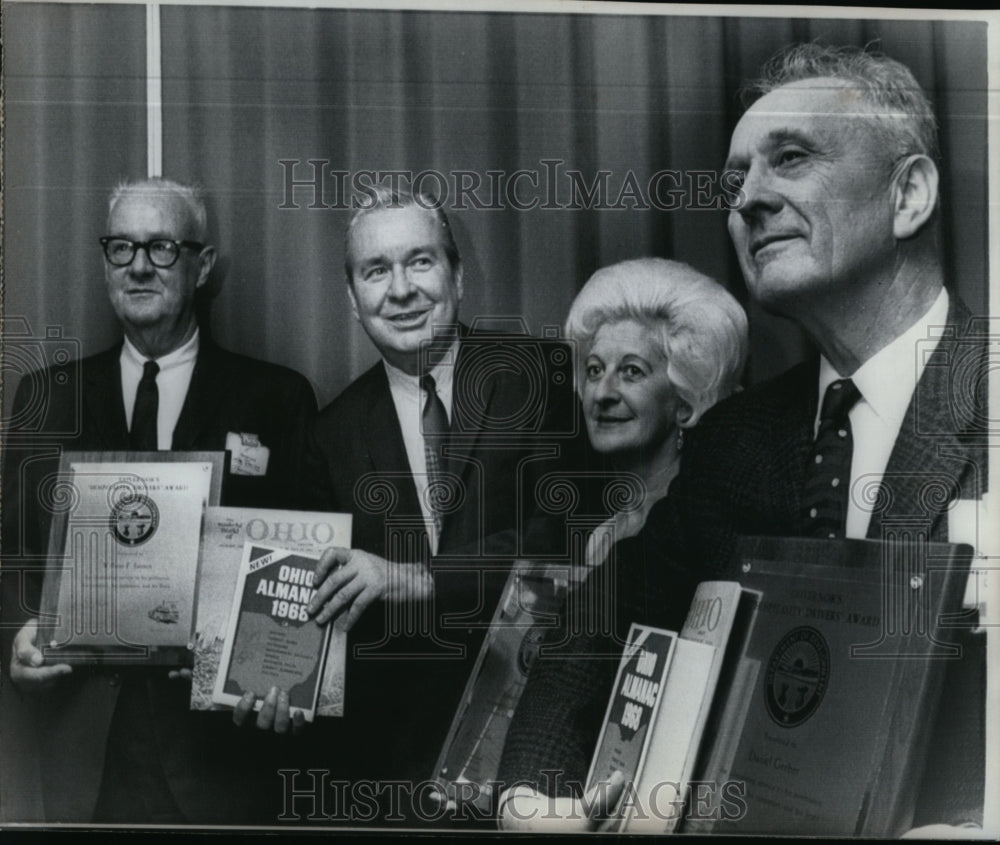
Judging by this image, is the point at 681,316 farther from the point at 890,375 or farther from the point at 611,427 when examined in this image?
the point at 890,375

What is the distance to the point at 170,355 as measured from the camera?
3729mm

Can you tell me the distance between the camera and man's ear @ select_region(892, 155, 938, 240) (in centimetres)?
372

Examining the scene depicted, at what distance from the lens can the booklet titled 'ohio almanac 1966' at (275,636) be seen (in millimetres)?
3646

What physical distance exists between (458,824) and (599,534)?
1.03 meters

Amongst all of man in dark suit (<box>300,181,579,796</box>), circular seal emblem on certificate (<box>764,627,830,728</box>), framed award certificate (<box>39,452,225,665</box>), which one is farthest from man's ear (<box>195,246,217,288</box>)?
circular seal emblem on certificate (<box>764,627,830,728</box>)

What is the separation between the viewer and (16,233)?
3.70 m

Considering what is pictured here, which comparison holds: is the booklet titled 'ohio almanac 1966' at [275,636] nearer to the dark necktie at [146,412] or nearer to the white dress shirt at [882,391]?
the dark necktie at [146,412]

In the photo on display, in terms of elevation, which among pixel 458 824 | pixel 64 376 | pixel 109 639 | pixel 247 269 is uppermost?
pixel 247 269

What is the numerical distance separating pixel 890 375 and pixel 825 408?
0.76 ft

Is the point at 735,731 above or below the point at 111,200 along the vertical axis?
below

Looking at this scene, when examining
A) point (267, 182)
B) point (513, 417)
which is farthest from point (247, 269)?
point (513, 417)

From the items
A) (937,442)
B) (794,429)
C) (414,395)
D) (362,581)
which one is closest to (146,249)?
(414,395)

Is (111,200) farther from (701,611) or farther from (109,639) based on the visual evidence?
(701,611)

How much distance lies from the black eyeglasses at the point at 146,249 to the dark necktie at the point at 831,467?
2052mm
